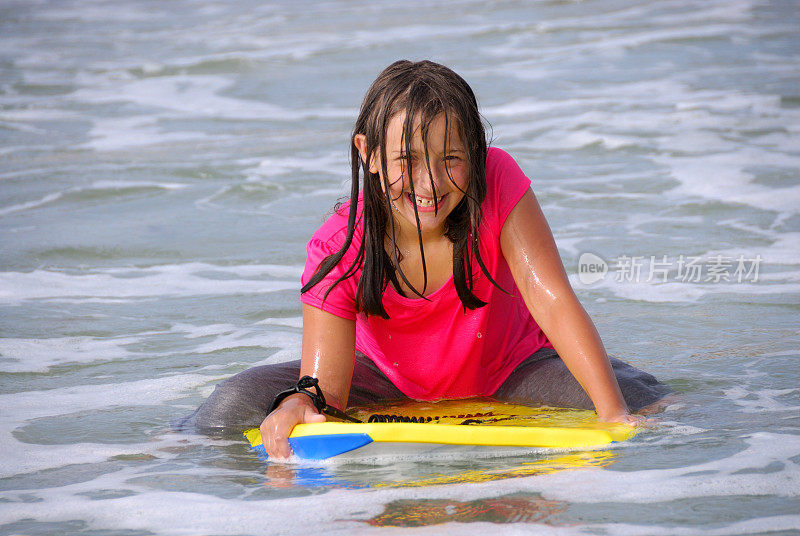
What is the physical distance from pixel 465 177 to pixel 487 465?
27.4 inches

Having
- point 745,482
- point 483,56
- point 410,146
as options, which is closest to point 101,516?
point 410,146

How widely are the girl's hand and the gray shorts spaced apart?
0.26 meters

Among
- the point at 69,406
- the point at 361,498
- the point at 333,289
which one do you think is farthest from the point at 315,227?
the point at 361,498

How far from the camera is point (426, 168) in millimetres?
2379

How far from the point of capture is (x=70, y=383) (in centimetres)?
340

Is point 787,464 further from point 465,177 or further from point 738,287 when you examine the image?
point 738,287

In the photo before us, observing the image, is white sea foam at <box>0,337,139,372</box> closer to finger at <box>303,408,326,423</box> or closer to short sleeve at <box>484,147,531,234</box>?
finger at <box>303,408,326,423</box>

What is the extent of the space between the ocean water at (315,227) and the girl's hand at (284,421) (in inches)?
2.5

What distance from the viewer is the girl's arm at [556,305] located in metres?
2.56

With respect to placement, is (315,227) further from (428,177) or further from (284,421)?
(428,177)

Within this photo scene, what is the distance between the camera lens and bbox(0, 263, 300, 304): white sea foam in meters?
4.55

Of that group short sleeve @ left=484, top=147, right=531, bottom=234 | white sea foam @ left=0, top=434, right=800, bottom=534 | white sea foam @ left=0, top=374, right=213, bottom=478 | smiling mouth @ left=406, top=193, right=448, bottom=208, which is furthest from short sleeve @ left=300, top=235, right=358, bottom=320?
white sea foam @ left=0, top=374, right=213, bottom=478

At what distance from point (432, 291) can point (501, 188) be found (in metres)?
0.34

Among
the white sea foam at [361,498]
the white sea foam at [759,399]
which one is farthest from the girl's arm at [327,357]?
the white sea foam at [759,399]
